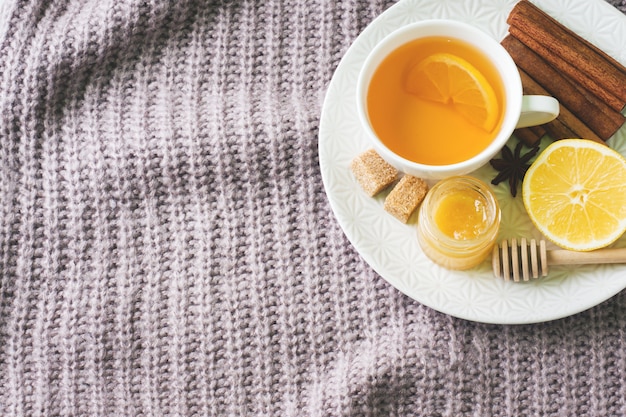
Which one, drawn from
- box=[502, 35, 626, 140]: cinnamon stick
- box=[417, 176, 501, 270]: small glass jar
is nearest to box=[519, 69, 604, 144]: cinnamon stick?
box=[502, 35, 626, 140]: cinnamon stick

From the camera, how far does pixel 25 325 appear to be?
119 cm

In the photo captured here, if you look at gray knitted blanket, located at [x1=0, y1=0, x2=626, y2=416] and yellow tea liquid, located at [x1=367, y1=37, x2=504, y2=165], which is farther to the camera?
gray knitted blanket, located at [x1=0, y1=0, x2=626, y2=416]

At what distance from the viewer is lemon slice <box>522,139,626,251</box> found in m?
0.96

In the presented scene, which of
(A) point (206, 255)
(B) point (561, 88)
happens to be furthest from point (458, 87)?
(A) point (206, 255)

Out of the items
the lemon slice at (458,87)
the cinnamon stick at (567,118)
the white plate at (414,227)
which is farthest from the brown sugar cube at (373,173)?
the cinnamon stick at (567,118)

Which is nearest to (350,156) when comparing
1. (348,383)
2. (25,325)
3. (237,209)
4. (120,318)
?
(237,209)

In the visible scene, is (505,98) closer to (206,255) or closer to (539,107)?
(539,107)

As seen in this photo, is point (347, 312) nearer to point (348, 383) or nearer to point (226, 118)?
point (348, 383)

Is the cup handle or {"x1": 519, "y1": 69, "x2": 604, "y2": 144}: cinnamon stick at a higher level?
the cup handle

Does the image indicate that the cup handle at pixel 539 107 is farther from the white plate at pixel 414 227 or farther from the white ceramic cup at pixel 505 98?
the white plate at pixel 414 227

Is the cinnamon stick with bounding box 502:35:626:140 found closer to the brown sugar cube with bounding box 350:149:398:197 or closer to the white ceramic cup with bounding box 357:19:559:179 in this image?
the white ceramic cup with bounding box 357:19:559:179

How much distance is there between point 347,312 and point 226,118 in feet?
1.32

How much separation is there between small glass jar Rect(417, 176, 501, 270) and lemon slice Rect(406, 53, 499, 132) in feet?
0.32

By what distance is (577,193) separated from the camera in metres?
0.98
